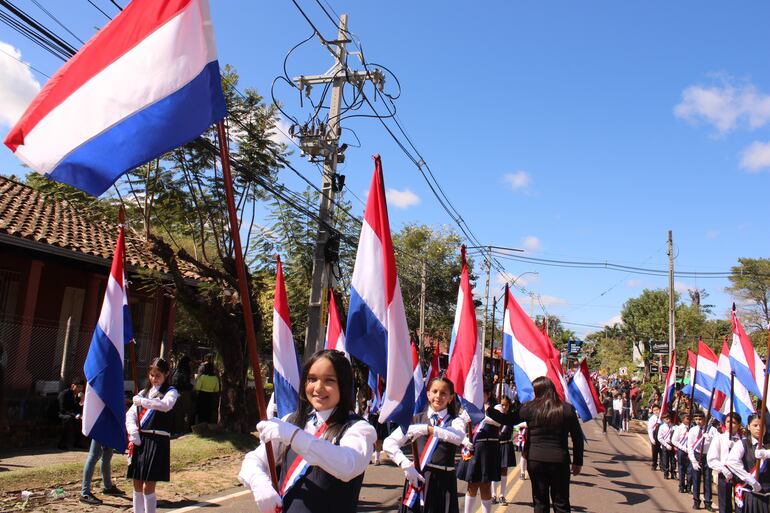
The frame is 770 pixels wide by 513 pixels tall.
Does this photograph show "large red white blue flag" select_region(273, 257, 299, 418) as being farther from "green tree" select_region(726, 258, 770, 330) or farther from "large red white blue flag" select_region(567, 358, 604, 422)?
"green tree" select_region(726, 258, 770, 330)

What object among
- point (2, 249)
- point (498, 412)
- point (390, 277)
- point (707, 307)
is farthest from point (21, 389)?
point (707, 307)

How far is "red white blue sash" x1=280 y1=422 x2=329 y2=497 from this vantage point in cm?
313

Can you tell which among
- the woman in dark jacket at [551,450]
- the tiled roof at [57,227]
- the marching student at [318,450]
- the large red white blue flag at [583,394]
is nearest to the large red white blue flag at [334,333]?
the woman in dark jacket at [551,450]

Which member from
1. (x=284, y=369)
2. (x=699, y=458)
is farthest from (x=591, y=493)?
(x=284, y=369)

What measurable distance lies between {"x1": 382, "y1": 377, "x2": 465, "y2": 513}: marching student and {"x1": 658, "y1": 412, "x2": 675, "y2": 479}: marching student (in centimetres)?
999

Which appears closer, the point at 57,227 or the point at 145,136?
the point at 145,136

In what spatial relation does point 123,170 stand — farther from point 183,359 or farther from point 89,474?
→ point 183,359

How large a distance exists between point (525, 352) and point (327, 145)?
21.6 feet

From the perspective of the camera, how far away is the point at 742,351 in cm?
1010

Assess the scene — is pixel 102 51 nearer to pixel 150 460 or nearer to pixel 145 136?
pixel 145 136

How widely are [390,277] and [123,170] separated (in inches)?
90.3

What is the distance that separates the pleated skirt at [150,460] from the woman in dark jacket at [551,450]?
392 centimetres

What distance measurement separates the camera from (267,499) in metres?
2.87

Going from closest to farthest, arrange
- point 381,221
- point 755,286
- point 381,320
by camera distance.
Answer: point 381,320, point 381,221, point 755,286
